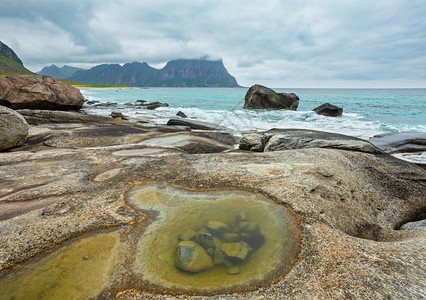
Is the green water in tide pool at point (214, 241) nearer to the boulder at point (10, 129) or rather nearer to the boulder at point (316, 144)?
the boulder at point (316, 144)

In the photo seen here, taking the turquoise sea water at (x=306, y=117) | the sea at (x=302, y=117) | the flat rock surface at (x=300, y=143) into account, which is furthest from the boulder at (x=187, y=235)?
the turquoise sea water at (x=306, y=117)

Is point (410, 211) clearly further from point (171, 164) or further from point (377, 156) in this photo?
point (171, 164)

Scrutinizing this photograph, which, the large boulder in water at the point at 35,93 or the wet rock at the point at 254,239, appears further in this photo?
the large boulder in water at the point at 35,93

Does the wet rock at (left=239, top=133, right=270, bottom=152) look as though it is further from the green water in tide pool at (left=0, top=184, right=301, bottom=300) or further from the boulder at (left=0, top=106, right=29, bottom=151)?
the boulder at (left=0, top=106, right=29, bottom=151)

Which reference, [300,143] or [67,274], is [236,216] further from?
[300,143]

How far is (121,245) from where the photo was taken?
3.21m

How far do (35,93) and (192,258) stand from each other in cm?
2052

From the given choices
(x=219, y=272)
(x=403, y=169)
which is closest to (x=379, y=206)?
(x=403, y=169)

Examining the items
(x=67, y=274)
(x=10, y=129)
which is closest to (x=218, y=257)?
(x=67, y=274)

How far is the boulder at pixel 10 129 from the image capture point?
8185mm

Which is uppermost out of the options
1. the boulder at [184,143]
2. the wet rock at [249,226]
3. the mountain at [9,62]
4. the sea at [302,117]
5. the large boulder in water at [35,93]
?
the mountain at [9,62]

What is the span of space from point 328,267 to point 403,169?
220 inches

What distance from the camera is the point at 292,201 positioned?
4.22 meters

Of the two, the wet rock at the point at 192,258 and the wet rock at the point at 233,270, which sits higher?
the wet rock at the point at 192,258
